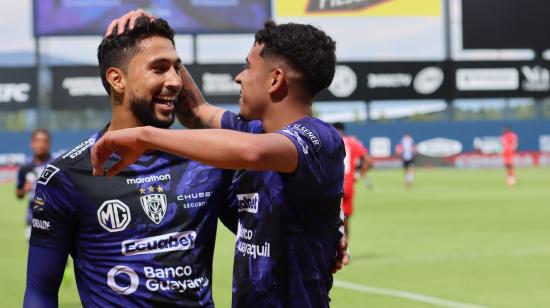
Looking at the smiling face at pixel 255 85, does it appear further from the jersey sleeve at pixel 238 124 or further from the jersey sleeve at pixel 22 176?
the jersey sleeve at pixel 22 176

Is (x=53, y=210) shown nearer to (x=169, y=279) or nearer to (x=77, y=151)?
(x=77, y=151)

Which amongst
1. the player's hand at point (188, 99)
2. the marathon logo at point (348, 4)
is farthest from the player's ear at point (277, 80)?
the marathon logo at point (348, 4)

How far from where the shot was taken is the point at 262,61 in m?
3.81

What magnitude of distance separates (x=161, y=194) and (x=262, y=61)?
662mm

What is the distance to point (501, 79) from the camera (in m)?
45.8

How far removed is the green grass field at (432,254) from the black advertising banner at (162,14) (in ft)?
44.1

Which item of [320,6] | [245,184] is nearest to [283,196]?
[245,184]

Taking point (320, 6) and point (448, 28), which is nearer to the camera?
point (320, 6)

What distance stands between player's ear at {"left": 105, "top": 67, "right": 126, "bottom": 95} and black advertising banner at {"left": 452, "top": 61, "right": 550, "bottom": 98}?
4260cm

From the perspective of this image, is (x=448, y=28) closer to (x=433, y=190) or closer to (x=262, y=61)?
(x=433, y=190)

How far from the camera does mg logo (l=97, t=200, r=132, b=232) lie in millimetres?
3850

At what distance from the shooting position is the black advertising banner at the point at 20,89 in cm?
4309

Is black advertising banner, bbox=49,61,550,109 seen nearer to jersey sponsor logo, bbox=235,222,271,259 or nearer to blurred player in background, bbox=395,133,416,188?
blurred player in background, bbox=395,133,416,188

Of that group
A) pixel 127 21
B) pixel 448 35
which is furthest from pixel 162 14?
pixel 127 21
